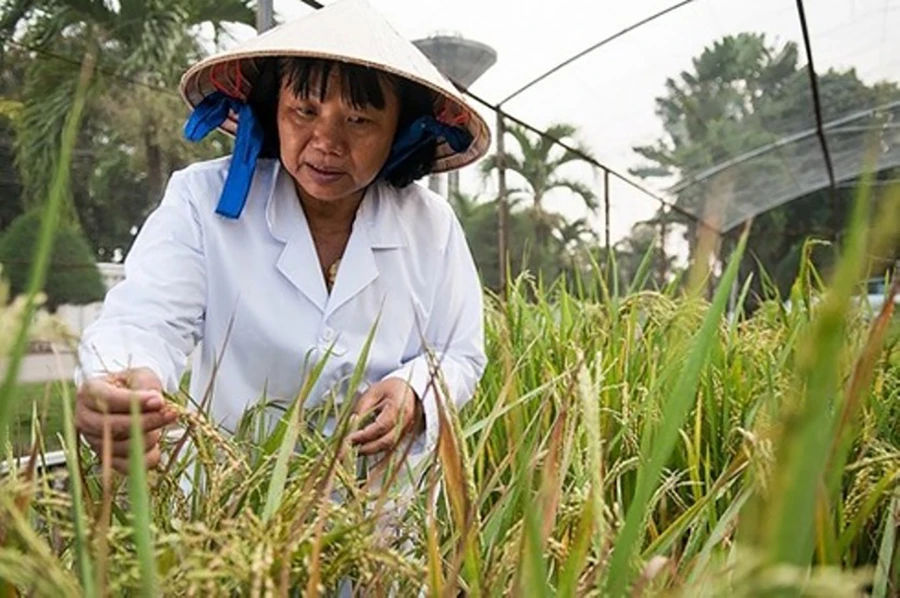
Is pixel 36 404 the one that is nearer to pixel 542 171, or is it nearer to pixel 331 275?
pixel 331 275

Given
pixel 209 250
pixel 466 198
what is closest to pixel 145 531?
pixel 209 250

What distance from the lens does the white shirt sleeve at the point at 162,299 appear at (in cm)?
66

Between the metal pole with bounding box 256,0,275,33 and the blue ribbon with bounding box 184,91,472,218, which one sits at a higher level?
the metal pole with bounding box 256,0,275,33

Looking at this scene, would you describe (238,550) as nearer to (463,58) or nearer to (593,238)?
(593,238)

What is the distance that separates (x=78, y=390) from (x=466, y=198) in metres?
4.77

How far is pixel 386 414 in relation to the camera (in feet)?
2.19

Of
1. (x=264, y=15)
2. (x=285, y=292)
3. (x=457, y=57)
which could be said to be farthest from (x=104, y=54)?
(x=285, y=292)

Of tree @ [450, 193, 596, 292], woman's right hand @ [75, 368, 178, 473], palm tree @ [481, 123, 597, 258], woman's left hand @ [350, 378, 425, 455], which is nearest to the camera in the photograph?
woman's right hand @ [75, 368, 178, 473]

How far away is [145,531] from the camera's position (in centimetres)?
24

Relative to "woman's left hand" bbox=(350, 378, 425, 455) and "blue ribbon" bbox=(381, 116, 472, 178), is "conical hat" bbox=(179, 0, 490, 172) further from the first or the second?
"woman's left hand" bbox=(350, 378, 425, 455)

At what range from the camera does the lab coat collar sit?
34.5 inches

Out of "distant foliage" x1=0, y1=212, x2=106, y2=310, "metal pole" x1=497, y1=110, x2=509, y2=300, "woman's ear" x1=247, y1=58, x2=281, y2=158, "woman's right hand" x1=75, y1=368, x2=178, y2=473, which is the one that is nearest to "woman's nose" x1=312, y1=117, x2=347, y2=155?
"woman's ear" x1=247, y1=58, x2=281, y2=158

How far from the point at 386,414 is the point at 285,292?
0.84ft

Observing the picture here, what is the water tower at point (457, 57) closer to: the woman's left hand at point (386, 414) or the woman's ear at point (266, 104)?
the woman's ear at point (266, 104)
